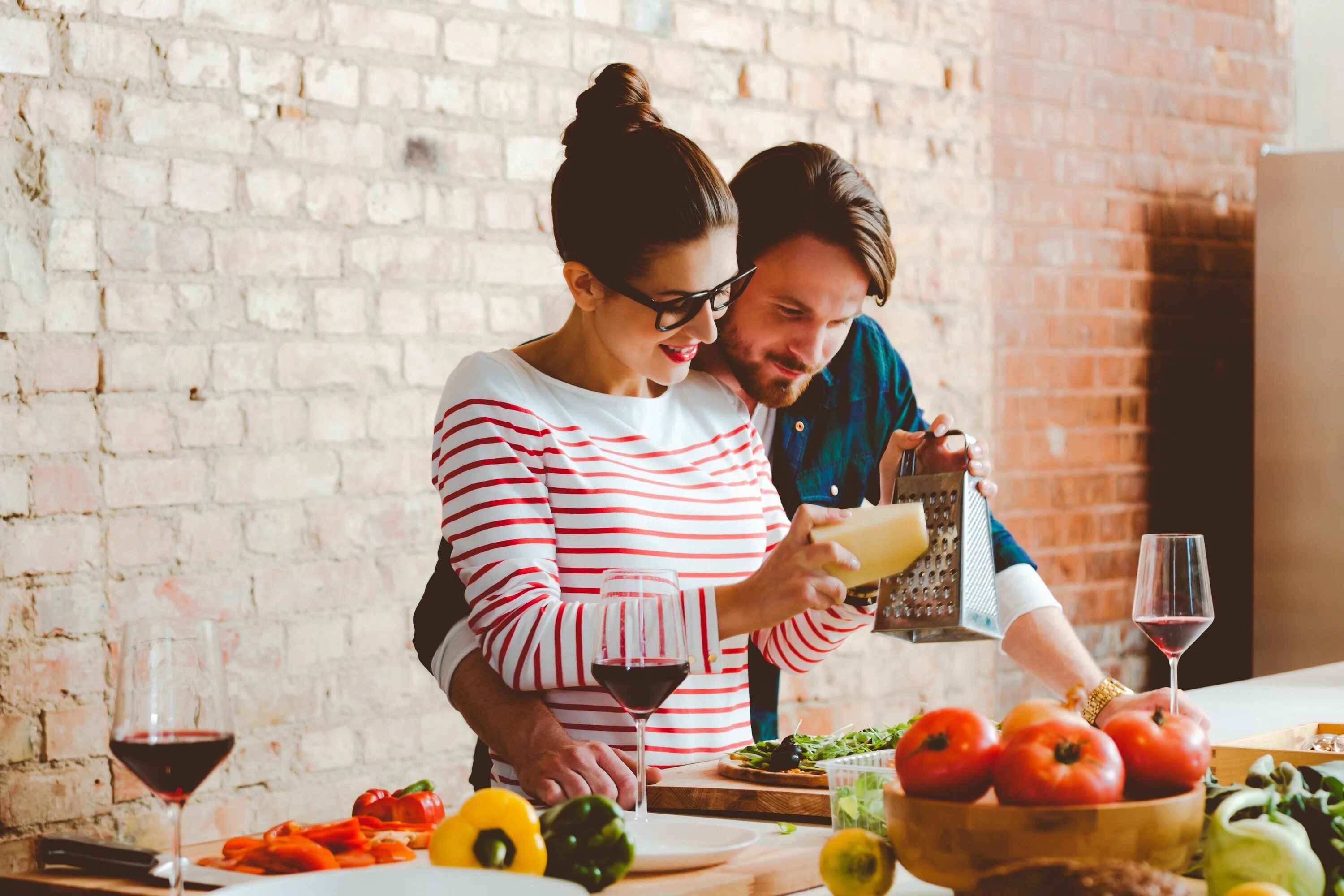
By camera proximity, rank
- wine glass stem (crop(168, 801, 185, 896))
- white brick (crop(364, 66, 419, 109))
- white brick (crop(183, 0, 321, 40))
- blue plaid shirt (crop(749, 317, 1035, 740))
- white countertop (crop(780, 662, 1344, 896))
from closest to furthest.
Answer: wine glass stem (crop(168, 801, 185, 896)), white countertop (crop(780, 662, 1344, 896)), blue plaid shirt (crop(749, 317, 1035, 740)), white brick (crop(183, 0, 321, 40)), white brick (crop(364, 66, 419, 109))

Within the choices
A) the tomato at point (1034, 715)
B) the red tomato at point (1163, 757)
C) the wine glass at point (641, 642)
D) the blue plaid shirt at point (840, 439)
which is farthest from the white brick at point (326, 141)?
the red tomato at point (1163, 757)

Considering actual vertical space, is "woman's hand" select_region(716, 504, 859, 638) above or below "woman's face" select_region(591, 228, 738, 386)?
below

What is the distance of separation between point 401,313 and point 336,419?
24cm

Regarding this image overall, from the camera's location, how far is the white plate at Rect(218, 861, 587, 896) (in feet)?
3.49

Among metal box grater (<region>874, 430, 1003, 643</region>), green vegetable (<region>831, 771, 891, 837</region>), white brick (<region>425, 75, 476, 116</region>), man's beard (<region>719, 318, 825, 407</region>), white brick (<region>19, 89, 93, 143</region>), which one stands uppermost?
white brick (<region>425, 75, 476, 116</region>)

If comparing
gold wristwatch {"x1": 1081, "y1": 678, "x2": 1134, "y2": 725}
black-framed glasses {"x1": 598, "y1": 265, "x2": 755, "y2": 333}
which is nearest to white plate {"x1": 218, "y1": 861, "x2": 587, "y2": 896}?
black-framed glasses {"x1": 598, "y1": 265, "x2": 755, "y2": 333}

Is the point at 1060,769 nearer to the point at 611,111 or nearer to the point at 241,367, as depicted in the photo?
the point at 611,111

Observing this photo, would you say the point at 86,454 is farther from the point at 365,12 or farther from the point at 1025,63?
the point at 1025,63

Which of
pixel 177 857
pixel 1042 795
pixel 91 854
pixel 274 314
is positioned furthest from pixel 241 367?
pixel 1042 795

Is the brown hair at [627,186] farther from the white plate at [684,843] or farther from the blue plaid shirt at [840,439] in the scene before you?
the white plate at [684,843]

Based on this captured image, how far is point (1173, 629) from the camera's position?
6.10ft

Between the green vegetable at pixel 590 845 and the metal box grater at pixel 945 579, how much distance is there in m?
0.58

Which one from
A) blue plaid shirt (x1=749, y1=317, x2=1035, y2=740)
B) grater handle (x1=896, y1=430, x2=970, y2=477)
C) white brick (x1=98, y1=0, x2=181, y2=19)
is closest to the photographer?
grater handle (x1=896, y1=430, x2=970, y2=477)

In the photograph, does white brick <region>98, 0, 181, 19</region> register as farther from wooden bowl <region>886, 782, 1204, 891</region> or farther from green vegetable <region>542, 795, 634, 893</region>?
wooden bowl <region>886, 782, 1204, 891</region>
